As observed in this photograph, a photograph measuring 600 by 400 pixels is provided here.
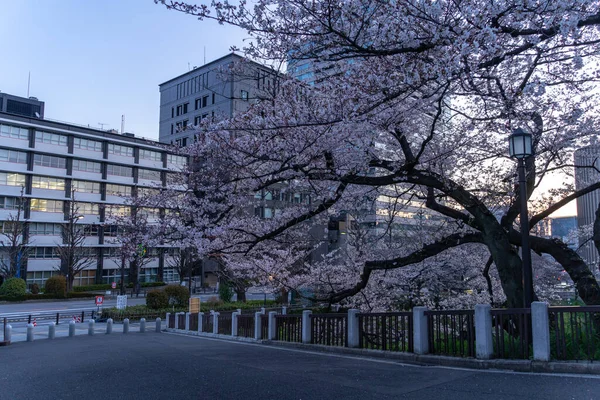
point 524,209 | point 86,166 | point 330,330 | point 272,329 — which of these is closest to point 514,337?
point 524,209

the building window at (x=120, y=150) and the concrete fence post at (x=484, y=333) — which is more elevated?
the building window at (x=120, y=150)

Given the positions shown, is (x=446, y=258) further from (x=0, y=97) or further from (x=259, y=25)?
(x=0, y=97)

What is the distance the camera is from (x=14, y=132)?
179 feet

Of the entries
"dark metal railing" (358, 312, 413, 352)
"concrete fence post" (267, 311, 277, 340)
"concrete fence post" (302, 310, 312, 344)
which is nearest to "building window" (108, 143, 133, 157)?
"concrete fence post" (267, 311, 277, 340)

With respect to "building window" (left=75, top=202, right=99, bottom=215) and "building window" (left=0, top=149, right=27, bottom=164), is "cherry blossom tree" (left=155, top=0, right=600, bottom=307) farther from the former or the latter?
"building window" (left=75, top=202, right=99, bottom=215)

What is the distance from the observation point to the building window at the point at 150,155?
6638 cm

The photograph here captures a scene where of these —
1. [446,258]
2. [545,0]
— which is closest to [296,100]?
[545,0]

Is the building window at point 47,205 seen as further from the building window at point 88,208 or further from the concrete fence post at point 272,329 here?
the concrete fence post at point 272,329

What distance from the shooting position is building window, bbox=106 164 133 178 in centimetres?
6316

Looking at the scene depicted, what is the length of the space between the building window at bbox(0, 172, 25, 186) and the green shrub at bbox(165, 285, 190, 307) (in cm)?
3211

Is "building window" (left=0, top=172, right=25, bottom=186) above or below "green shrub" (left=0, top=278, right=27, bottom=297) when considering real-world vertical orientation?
above

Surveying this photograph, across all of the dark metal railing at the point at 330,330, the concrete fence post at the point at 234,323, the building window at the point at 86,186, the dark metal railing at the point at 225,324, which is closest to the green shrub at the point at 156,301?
the dark metal railing at the point at 225,324

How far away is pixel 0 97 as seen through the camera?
217 ft

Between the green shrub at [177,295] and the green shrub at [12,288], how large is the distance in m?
18.7
